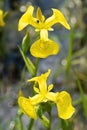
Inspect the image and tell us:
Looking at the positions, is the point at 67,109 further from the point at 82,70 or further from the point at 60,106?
the point at 82,70

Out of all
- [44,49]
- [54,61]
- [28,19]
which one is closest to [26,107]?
[44,49]

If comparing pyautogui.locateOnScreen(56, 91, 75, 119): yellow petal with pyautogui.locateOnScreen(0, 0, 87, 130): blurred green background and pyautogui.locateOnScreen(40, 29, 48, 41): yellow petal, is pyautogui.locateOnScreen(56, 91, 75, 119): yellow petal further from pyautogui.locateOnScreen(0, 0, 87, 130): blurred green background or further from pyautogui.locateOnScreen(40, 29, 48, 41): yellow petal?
pyautogui.locateOnScreen(0, 0, 87, 130): blurred green background

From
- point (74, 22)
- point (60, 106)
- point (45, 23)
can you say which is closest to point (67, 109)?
point (60, 106)

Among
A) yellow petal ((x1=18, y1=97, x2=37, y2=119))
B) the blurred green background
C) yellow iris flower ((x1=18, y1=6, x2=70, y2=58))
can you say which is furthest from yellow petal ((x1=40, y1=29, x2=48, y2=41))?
the blurred green background

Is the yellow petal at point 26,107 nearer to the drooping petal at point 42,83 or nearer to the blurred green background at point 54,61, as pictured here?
the drooping petal at point 42,83

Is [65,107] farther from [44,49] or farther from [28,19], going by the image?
[28,19]
